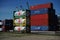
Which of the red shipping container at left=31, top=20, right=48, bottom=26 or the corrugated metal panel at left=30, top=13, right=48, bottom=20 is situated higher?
the corrugated metal panel at left=30, top=13, right=48, bottom=20

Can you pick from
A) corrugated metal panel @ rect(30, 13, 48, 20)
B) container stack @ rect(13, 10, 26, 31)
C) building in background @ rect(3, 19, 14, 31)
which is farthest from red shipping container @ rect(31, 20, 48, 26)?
container stack @ rect(13, 10, 26, 31)

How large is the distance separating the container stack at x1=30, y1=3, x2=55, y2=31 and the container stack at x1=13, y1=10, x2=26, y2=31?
21.2 meters

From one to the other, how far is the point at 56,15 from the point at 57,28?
14.8 ft

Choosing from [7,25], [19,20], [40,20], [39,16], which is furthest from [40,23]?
[19,20]

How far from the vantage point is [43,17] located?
55156 mm

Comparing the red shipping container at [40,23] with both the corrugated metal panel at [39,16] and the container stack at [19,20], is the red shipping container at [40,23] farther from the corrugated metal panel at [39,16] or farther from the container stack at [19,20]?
the container stack at [19,20]

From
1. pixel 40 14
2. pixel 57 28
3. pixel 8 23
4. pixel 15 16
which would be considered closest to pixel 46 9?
pixel 40 14

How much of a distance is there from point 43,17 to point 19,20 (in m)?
24.4

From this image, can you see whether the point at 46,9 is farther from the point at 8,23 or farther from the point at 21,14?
the point at 21,14

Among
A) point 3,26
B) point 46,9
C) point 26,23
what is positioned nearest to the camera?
point 26,23

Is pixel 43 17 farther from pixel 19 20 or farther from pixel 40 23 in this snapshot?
pixel 19 20

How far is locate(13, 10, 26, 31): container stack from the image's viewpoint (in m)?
31.2

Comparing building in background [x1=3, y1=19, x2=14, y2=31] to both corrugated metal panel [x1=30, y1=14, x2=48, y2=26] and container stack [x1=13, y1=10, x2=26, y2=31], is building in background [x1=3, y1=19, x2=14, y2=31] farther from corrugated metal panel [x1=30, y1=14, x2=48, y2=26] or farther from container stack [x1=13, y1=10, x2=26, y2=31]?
corrugated metal panel [x1=30, y1=14, x2=48, y2=26]

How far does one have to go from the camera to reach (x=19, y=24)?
32.0 metres
